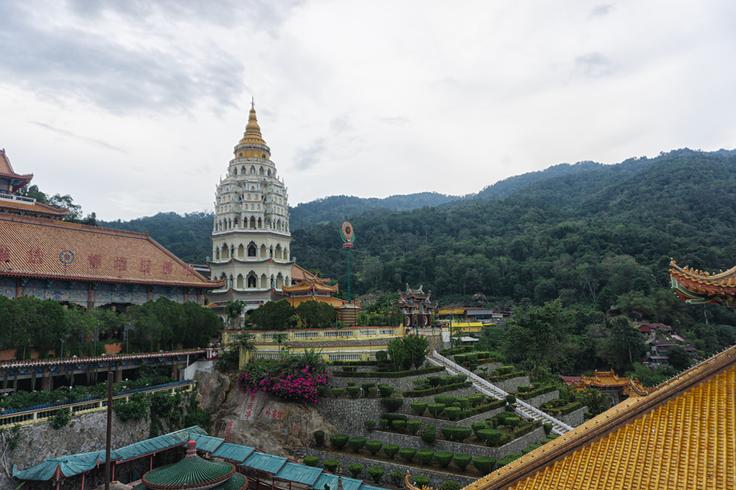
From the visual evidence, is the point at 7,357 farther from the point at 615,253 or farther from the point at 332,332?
the point at 615,253

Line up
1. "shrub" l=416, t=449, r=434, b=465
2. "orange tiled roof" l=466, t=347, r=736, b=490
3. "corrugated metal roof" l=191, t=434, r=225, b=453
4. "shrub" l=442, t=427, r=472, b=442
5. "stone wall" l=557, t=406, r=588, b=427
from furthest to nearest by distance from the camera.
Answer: "stone wall" l=557, t=406, r=588, b=427, "corrugated metal roof" l=191, t=434, r=225, b=453, "shrub" l=442, t=427, r=472, b=442, "shrub" l=416, t=449, r=434, b=465, "orange tiled roof" l=466, t=347, r=736, b=490

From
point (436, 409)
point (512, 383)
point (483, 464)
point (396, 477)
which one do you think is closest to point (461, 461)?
point (483, 464)

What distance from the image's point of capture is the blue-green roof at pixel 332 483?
1939 centimetres

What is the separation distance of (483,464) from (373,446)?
531cm

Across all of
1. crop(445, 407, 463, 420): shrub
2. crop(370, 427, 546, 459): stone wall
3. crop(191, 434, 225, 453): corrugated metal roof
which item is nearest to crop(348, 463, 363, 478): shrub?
crop(370, 427, 546, 459): stone wall

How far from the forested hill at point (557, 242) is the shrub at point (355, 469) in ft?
191

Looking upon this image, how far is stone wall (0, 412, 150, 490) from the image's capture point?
2194cm

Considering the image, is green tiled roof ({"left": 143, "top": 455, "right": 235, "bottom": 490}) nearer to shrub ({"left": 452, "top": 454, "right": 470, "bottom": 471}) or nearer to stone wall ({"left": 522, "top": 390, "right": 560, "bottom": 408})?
shrub ({"left": 452, "top": 454, "right": 470, "bottom": 471})

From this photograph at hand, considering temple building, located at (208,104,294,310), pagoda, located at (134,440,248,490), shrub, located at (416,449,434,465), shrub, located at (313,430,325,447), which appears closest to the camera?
pagoda, located at (134,440,248,490)

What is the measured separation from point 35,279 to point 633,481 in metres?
32.7

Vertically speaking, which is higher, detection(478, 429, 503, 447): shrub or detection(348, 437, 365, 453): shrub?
detection(478, 429, 503, 447): shrub

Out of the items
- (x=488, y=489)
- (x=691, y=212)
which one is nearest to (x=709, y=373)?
(x=488, y=489)

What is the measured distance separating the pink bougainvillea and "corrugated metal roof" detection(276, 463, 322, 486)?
5.77 m

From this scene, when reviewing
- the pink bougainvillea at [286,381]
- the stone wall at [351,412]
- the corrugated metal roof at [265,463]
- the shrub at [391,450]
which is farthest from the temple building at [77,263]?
the shrub at [391,450]
